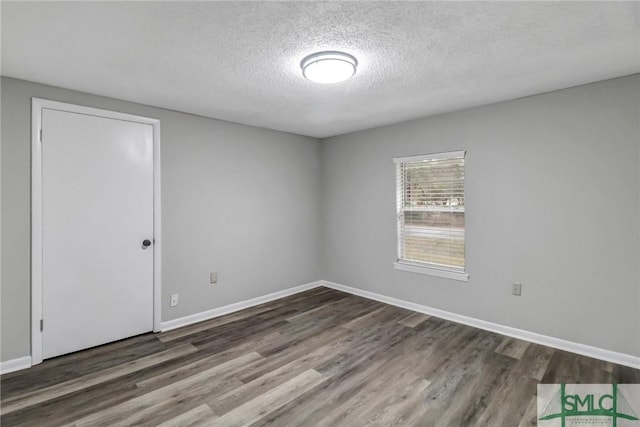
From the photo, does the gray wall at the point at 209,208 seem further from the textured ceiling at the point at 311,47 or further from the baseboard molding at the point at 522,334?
the baseboard molding at the point at 522,334

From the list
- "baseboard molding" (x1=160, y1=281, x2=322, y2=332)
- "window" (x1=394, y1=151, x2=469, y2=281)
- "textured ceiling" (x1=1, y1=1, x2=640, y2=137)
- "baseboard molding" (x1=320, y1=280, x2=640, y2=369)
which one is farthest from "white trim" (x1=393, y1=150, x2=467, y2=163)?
"baseboard molding" (x1=160, y1=281, x2=322, y2=332)

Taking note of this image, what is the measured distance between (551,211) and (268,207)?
322cm

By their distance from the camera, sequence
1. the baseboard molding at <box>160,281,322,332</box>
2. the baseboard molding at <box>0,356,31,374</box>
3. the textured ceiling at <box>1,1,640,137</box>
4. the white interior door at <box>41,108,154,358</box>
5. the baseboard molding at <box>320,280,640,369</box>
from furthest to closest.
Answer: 1. the baseboard molding at <box>160,281,322,332</box>
2. the white interior door at <box>41,108,154,358</box>
3. the baseboard molding at <box>320,280,640,369</box>
4. the baseboard molding at <box>0,356,31,374</box>
5. the textured ceiling at <box>1,1,640,137</box>

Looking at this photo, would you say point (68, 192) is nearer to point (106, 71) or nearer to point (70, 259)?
point (70, 259)

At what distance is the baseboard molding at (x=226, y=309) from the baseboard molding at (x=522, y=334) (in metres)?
1.05

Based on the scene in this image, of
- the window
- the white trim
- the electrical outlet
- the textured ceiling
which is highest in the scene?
the textured ceiling

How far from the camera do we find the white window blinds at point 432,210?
3570 millimetres

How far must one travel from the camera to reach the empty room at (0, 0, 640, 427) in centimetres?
193

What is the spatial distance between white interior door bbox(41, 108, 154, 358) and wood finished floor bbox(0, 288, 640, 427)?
0.91ft

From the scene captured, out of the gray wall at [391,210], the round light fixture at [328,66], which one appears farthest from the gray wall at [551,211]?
the round light fixture at [328,66]

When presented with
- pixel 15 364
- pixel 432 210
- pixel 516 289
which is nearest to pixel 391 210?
pixel 432 210

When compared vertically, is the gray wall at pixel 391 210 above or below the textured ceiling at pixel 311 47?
below

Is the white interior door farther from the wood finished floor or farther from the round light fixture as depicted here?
the round light fixture

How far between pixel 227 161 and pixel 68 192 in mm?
1615
